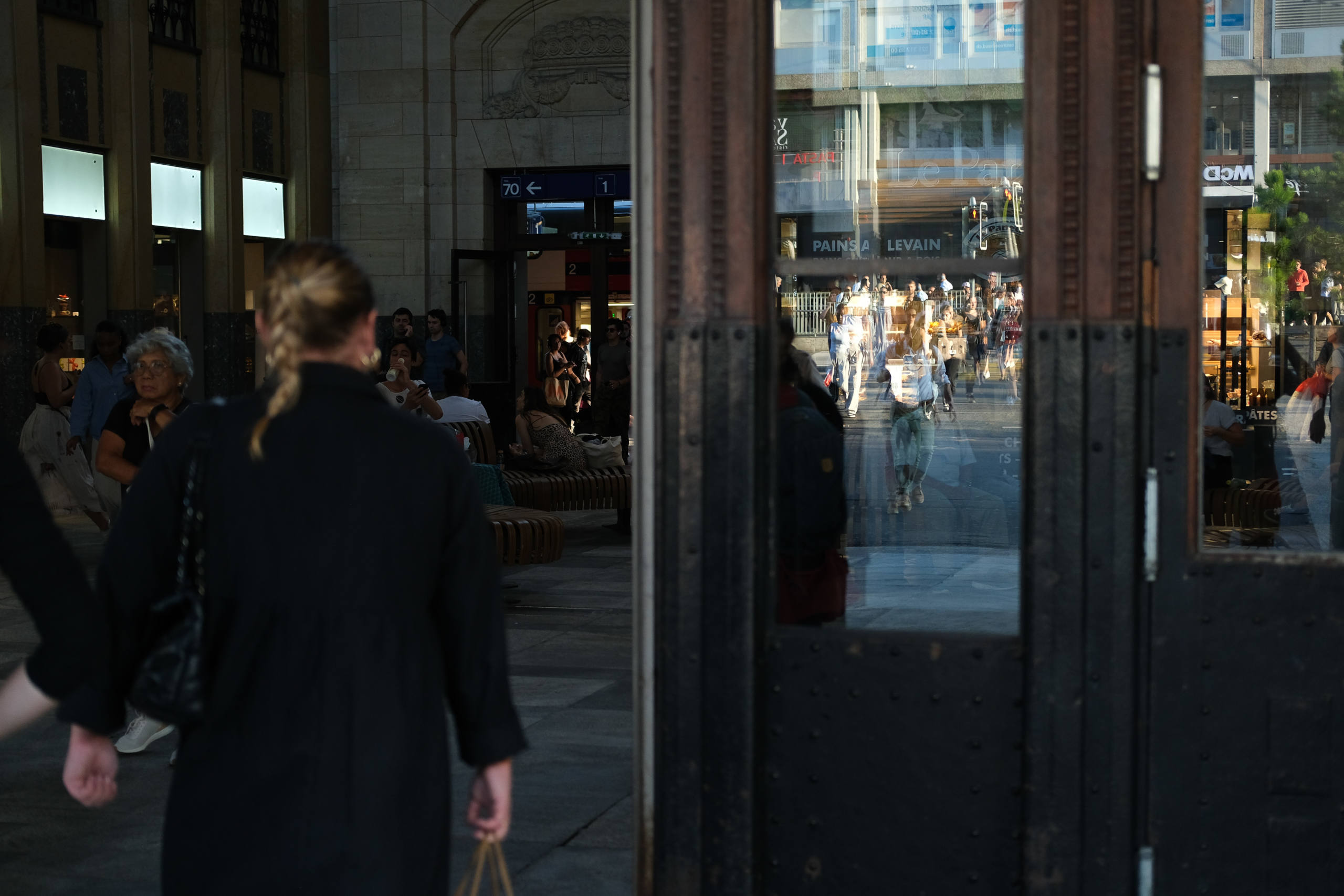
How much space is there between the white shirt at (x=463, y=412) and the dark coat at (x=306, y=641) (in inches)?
389

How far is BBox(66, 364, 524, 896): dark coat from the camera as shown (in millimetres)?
2662

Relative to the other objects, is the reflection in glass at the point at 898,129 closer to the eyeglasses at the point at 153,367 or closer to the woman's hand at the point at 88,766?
the woman's hand at the point at 88,766

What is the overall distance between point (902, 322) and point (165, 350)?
10.4 feet

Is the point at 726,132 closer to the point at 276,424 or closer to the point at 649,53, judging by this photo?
the point at 649,53

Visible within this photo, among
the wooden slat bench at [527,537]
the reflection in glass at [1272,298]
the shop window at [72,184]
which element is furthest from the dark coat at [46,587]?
the shop window at [72,184]

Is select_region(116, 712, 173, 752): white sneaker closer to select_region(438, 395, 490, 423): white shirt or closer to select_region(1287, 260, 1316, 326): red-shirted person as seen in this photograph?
select_region(1287, 260, 1316, 326): red-shirted person

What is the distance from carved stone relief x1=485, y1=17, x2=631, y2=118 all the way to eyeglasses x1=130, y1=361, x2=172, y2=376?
14735 mm

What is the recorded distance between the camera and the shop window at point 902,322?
383 centimetres

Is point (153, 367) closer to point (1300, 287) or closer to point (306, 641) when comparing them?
point (306, 641)

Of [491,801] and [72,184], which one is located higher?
[72,184]

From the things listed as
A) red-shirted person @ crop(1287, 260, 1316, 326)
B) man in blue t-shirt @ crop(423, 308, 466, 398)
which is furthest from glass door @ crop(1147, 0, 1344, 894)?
man in blue t-shirt @ crop(423, 308, 466, 398)

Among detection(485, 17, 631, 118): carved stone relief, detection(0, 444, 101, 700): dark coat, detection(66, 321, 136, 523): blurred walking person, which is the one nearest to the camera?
detection(0, 444, 101, 700): dark coat

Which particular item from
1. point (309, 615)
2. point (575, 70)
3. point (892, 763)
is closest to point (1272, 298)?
point (892, 763)

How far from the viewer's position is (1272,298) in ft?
18.5
